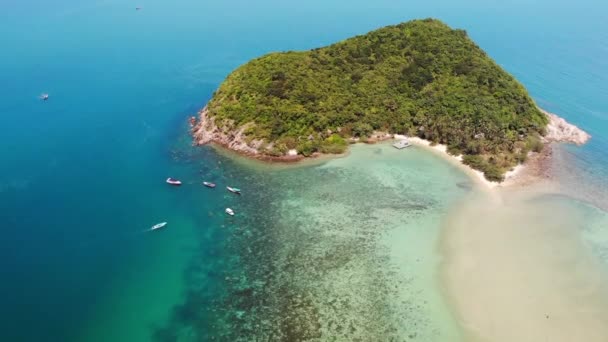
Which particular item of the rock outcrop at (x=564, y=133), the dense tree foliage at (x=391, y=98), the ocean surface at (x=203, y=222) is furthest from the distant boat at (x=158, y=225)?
the rock outcrop at (x=564, y=133)

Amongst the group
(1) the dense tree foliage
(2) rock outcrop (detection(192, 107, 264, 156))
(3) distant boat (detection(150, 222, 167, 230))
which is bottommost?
(3) distant boat (detection(150, 222, 167, 230))

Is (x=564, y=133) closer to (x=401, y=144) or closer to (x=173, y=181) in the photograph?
(x=401, y=144)

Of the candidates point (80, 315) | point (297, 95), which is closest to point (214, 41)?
point (297, 95)

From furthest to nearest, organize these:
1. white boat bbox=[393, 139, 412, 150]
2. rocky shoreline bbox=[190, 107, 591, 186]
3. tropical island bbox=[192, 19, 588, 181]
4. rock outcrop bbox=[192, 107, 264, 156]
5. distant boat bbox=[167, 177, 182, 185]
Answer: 1. white boat bbox=[393, 139, 412, 150]
2. rock outcrop bbox=[192, 107, 264, 156]
3. tropical island bbox=[192, 19, 588, 181]
4. rocky shoreline bbox=[190, 107, 591, 186]
5. distant boat bbox=[167, 177, 182, 185]

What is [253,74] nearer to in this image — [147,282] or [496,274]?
[147,282]

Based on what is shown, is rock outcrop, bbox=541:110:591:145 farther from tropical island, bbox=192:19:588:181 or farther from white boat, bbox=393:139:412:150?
white boat, bbox=393:139:412:150

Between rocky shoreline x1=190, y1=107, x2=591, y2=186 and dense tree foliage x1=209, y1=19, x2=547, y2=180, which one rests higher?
dense tree foliage x1=209, y1=19, x2=547, y2=180

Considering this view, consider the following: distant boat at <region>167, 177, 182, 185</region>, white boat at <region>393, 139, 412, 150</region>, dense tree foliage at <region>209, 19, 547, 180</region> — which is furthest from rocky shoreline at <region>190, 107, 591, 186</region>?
distant boat at <region>167, 177, 182, 185</region>
